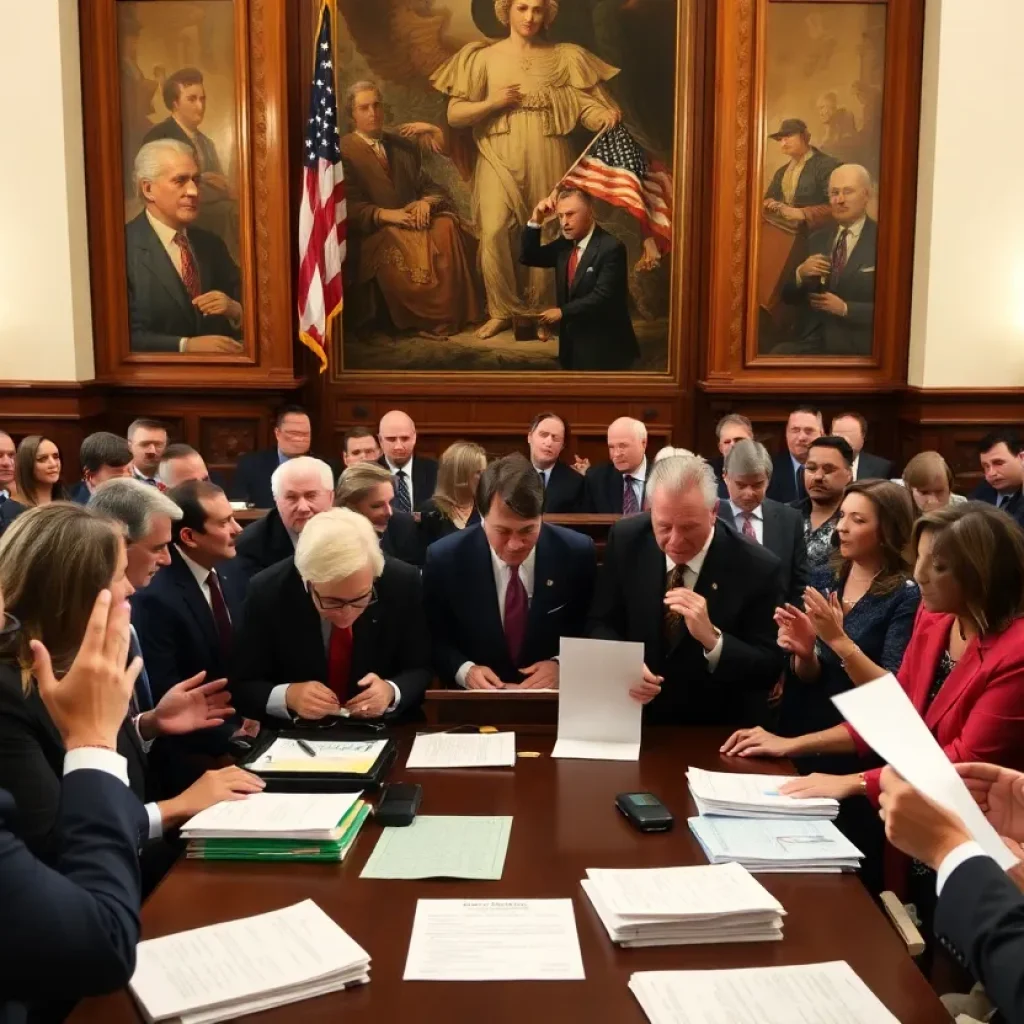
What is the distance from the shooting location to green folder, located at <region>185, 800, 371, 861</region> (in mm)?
2488

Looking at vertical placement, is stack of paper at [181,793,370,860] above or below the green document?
above

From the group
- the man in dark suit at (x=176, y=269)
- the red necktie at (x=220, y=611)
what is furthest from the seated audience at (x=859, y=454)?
the red necktie at (x=220, y=611)

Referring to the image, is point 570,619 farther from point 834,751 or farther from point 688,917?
point 688,917

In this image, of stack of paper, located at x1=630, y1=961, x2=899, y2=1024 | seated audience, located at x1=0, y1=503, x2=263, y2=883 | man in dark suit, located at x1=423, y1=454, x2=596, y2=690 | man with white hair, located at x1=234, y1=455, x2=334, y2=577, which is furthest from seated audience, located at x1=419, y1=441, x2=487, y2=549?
stack of paper, located at x1=630, y1=961, x2=899, y2=1024

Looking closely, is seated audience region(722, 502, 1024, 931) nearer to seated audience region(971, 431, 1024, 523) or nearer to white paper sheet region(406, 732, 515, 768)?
white paper sheet region(406, 732, 515, 768)

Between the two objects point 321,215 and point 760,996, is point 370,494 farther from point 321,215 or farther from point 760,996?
point 321,215

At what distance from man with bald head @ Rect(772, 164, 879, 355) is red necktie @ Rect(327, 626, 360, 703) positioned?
6.23 meters

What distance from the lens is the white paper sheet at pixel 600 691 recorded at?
326cm

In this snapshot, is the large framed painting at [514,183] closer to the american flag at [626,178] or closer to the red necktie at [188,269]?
the american flag at [626,178]

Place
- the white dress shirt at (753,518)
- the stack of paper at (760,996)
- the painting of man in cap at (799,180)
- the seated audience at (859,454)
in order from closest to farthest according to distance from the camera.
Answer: the stack of paper at (760,996) → the white dress shirt at (753,518) → the seated audience at (859,454) → the painting of man in cap at (799,180)

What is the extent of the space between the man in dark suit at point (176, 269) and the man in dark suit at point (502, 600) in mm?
5460

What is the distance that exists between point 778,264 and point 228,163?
4.37 metres

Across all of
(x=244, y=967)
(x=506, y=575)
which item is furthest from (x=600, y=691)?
(x=244, y=967)

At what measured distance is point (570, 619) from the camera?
4.12 m
